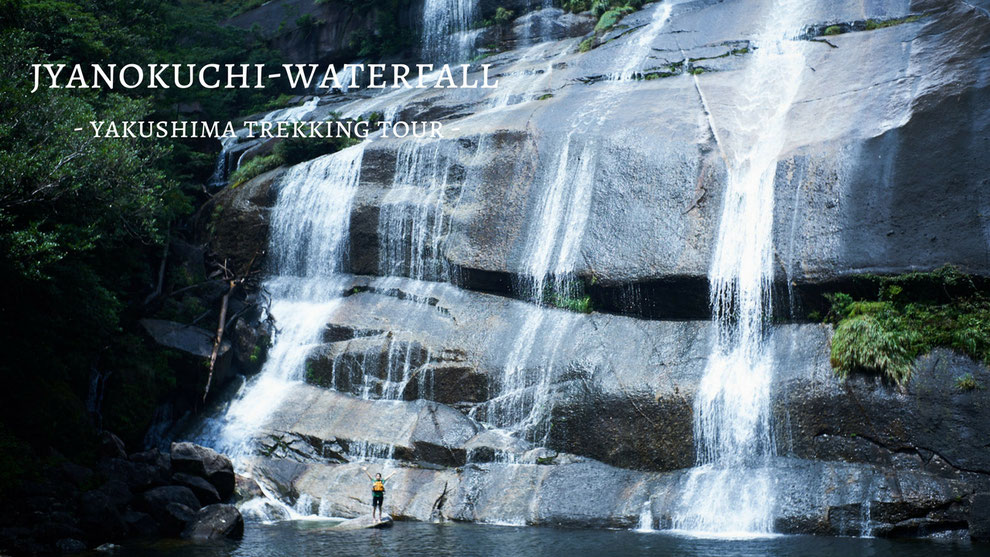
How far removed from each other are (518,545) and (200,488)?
6954 mm

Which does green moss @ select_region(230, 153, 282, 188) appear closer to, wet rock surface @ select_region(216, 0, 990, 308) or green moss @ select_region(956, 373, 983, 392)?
wet rock surface @ select_region(216, 0, 990, 308)

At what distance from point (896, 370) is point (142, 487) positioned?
14455mm

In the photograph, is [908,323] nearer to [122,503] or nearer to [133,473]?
[122,503]

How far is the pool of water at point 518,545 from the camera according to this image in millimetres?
11258

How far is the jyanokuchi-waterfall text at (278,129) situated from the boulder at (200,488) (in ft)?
33.1

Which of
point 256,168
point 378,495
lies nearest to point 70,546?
point 378,495

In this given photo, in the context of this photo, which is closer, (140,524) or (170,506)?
(140,524)

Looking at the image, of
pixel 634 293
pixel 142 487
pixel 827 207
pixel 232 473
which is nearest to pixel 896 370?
pixel 827 207

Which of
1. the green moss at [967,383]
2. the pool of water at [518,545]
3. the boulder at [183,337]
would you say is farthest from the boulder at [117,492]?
the green moss at [967,383]

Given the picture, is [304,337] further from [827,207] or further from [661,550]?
[827,207]

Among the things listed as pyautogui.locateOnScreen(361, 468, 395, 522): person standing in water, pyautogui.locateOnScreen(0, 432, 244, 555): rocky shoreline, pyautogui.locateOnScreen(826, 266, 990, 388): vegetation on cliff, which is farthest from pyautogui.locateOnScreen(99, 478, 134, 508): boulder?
pyautogui.locateOnScreen(826, 266, 990, 388): vegetation on cliff

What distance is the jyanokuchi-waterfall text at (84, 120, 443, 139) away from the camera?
23.4m

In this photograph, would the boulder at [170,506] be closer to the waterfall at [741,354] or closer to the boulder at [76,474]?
the boulder at [76,474]

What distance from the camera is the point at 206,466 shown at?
622 inches
